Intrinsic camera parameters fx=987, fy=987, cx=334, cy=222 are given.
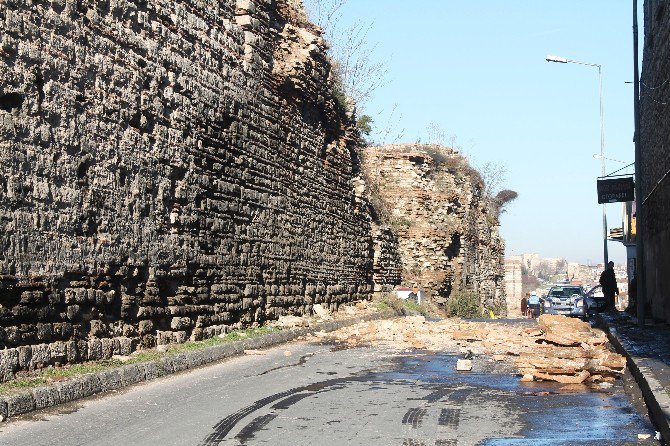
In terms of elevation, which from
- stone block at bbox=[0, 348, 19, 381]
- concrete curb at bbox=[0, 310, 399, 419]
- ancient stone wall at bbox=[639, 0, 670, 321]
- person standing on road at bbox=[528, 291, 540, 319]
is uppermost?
ancient stone wall at bbox=[639, 0, 670, 321]

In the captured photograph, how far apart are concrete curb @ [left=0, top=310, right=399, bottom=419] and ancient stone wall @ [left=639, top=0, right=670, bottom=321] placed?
982 cm

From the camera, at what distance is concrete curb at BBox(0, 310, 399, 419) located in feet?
32.6

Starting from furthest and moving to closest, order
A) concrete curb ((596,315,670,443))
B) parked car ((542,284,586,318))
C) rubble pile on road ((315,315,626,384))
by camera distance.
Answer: parked car ((542,284,586,318))
rubble pile on road ((315,315,626,384))
concrete curb ((596,315,670,443))

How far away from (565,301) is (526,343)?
2095cm

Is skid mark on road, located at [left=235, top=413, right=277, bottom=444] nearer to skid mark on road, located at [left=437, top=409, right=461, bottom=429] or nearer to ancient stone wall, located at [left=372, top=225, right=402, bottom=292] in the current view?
skid mark on road, located at [left=437, top=409, right=461, bottom=429]

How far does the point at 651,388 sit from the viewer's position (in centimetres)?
1020

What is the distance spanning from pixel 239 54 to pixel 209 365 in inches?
284

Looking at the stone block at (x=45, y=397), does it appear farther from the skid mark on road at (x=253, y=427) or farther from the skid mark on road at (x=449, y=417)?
the skid mark on road at (x=449, y=417)

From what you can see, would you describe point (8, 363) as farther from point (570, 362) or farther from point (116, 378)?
point (570, 362)

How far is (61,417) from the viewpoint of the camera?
978cm

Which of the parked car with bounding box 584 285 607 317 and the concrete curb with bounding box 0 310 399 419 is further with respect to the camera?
the parked car with bounding box 584 285 607 317

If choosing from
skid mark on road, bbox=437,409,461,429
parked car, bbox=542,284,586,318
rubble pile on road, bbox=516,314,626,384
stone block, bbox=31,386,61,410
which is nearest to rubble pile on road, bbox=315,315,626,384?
rubble pile on road, bbox=516,314,626,384

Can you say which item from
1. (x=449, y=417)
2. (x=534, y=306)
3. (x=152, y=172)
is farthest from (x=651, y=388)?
(x=534, y=306)

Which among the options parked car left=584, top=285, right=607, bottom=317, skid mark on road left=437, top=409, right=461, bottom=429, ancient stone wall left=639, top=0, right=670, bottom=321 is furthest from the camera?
parked car left=584, top=285, right=607, bottom=317
